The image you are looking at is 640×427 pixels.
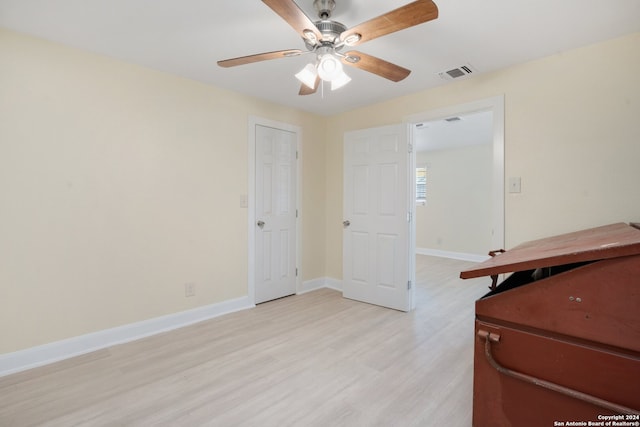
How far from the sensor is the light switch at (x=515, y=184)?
2.59 meters

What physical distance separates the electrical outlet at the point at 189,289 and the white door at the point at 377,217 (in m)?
1.78

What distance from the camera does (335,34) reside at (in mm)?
1721

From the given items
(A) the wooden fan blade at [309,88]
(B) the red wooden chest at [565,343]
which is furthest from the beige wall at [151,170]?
(B) the red wooden chest at [565,343]

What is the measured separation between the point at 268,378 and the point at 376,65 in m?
2.18

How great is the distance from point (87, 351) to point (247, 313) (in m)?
1.36

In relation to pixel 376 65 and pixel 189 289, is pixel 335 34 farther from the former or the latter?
pixel 189 289

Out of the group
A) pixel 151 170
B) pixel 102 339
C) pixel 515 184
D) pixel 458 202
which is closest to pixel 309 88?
pixel 151 170

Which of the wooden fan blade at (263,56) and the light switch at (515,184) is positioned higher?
the wooden fan blade at (263,56)

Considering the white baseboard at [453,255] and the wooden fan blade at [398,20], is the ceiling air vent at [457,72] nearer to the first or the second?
the wooden fan blade at [398,20]

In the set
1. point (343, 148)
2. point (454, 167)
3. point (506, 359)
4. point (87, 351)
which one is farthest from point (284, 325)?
point (454, 167)

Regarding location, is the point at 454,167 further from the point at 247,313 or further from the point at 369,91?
the point at 247,313

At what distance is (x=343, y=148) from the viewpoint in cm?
394

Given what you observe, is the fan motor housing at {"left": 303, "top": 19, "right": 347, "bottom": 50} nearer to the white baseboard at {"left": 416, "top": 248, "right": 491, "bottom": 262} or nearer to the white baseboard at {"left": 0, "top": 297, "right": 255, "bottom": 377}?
the white baseboard at {"left": 0, "top": 297, "right": 255, "bottom": 377}

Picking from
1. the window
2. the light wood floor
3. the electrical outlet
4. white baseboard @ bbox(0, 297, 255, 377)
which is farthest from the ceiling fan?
the window
